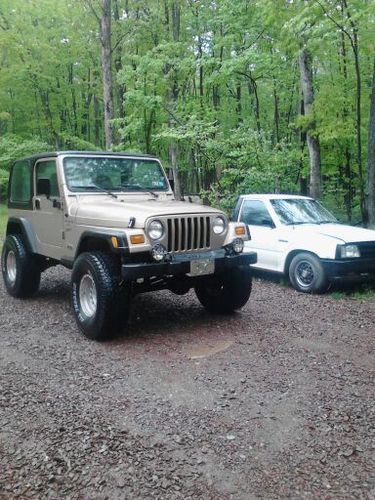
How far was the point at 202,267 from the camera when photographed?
501cm

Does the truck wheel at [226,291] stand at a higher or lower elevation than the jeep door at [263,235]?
lower

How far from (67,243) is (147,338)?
5.62 ft

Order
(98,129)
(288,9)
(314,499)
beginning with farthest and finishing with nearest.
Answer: (98,129) → (288,9) → (314,499)

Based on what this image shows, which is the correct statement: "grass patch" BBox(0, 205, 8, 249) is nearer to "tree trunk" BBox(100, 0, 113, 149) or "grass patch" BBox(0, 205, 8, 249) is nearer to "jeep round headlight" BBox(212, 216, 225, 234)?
"tree trunk" BBox(100, 0, 113, 149)

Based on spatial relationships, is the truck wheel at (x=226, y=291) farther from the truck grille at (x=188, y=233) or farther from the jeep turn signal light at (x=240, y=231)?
the truck grille at (x=188, y=233)

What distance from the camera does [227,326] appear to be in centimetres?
560

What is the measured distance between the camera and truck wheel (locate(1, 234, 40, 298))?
6855mm

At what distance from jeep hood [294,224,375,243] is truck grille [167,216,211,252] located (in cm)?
281

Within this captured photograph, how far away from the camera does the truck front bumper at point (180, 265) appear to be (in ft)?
15.1

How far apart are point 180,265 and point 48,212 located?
8.19 feet

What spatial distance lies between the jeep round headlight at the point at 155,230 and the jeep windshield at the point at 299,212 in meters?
3.81

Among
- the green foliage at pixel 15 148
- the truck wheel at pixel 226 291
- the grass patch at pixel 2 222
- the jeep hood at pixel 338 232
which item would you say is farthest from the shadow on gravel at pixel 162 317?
the green foliage at pixel 15 148

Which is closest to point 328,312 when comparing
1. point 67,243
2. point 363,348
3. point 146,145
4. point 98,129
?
point 363,348

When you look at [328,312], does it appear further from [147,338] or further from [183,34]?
[183,34]
